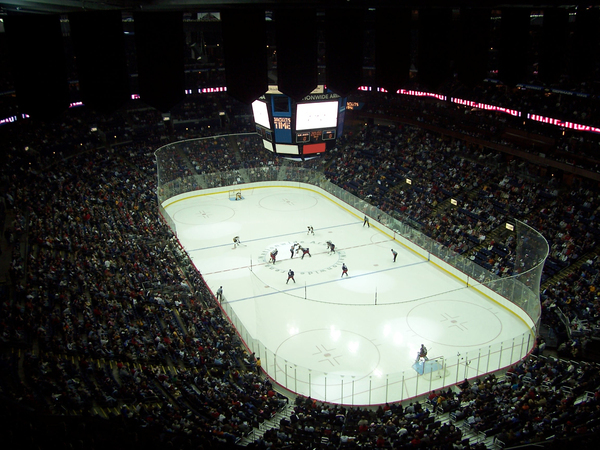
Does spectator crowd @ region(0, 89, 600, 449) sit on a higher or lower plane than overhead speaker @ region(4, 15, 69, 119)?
lower

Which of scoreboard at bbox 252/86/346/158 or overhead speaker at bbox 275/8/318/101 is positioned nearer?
overhead speaker at bbox 275/8/318/101

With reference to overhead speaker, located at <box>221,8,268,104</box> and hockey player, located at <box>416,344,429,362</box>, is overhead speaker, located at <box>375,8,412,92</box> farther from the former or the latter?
hockey player, located at <box>416,344,429,362</box>

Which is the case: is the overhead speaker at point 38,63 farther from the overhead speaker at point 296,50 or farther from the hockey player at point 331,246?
the hockey player at point 331,246

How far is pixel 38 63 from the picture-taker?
4.64 metres

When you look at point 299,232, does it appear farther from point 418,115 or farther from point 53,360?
point 53,360

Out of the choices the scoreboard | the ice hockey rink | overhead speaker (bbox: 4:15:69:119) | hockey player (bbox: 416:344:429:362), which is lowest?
the ice hockey rink

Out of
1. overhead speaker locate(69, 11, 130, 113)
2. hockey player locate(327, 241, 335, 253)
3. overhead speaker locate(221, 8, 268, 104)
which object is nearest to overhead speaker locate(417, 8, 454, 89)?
overhead speaker locate(221, 8, 268, 104)

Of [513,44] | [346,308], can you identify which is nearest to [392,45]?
[513,44]

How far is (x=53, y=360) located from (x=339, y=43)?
12371mm

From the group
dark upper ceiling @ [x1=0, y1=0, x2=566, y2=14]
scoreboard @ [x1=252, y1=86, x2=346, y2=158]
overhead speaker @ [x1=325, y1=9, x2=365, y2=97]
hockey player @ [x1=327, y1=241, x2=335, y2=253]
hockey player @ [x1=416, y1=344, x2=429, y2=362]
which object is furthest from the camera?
hockey player @ [x1=327, y1=241, x2=335, y2=253]

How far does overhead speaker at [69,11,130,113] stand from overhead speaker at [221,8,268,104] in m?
0.90

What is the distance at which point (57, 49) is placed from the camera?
4.69 meters

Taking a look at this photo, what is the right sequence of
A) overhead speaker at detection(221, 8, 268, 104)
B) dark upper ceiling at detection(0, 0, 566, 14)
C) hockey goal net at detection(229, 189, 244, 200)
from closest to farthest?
dark upper ceiling at detection(0, 0, 566, 14) → overhead speaker at detection(221, 8, 268, 104) → hockey goal net at detection(229, 189, 244, 200)

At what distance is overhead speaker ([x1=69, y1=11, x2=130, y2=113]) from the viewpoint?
445 centimetres
